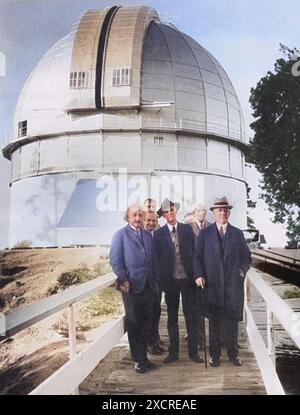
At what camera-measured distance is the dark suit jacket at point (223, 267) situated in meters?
3.08

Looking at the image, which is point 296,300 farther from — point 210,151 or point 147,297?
point 210,151

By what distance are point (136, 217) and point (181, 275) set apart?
1.22 ft

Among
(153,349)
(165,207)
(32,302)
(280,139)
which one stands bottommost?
(153,349)

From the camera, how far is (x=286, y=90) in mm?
3318

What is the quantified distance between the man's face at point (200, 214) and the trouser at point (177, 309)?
320mm

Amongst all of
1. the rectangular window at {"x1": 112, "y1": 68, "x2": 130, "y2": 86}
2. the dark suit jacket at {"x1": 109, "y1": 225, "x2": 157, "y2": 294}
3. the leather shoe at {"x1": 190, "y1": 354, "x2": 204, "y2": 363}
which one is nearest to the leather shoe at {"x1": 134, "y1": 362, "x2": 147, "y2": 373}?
the leather shoe at {"x1": 190, "y1": 354, "x2": 204, "y2": 363}

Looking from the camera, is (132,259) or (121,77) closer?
(132,259)

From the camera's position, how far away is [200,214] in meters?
3.13

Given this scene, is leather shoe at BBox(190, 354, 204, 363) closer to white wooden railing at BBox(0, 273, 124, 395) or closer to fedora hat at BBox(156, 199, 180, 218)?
white wooden railing at BBox(0, 273, 124, 395)

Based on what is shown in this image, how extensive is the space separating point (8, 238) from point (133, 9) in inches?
55.3

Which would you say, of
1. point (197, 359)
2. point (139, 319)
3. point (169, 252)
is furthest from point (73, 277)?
point (197, 359)

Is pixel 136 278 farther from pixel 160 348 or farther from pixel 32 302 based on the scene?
pixel 32 302

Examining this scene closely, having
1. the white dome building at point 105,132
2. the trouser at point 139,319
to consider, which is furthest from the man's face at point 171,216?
the trouser at point 139,319

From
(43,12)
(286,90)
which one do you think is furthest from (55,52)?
(286,90)
